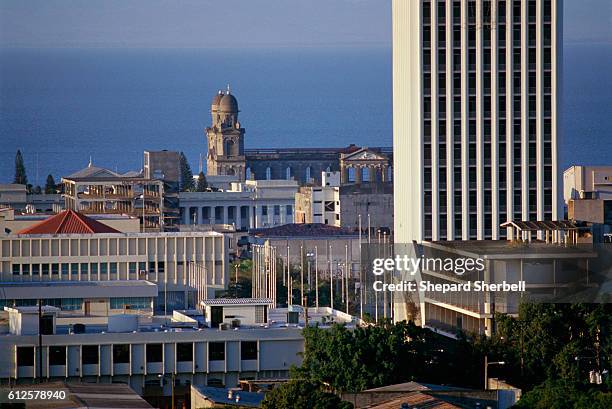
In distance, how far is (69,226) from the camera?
193 feet

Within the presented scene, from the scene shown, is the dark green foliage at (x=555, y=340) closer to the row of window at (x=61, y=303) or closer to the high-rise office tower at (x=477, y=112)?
the high-rise office tower at (x=477, y=112)

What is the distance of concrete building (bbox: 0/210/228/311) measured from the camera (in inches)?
2121

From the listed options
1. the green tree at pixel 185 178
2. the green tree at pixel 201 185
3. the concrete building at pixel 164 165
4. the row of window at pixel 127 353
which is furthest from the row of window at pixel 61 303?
the green tree at pixel 185 178

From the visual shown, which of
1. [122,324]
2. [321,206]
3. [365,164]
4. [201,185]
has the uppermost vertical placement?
[365,164]

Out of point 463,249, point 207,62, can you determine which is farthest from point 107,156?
point 463,249

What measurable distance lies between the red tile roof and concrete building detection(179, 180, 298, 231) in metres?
36.7

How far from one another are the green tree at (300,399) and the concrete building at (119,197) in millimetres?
47873

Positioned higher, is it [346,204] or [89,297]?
[346,204]

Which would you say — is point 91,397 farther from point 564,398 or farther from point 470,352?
point 470,352

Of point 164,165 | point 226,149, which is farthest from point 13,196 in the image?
point 226,149

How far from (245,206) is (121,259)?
159 feet

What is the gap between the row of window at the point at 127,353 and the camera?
35438 mm

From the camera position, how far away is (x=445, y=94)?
152 feet

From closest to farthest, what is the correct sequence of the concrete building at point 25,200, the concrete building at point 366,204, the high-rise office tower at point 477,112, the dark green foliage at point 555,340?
the dark green foliage at point 555,340, the high-rise office tower at point 477,112, the concrete building at point 366,204, the concrete building at point 25,200
